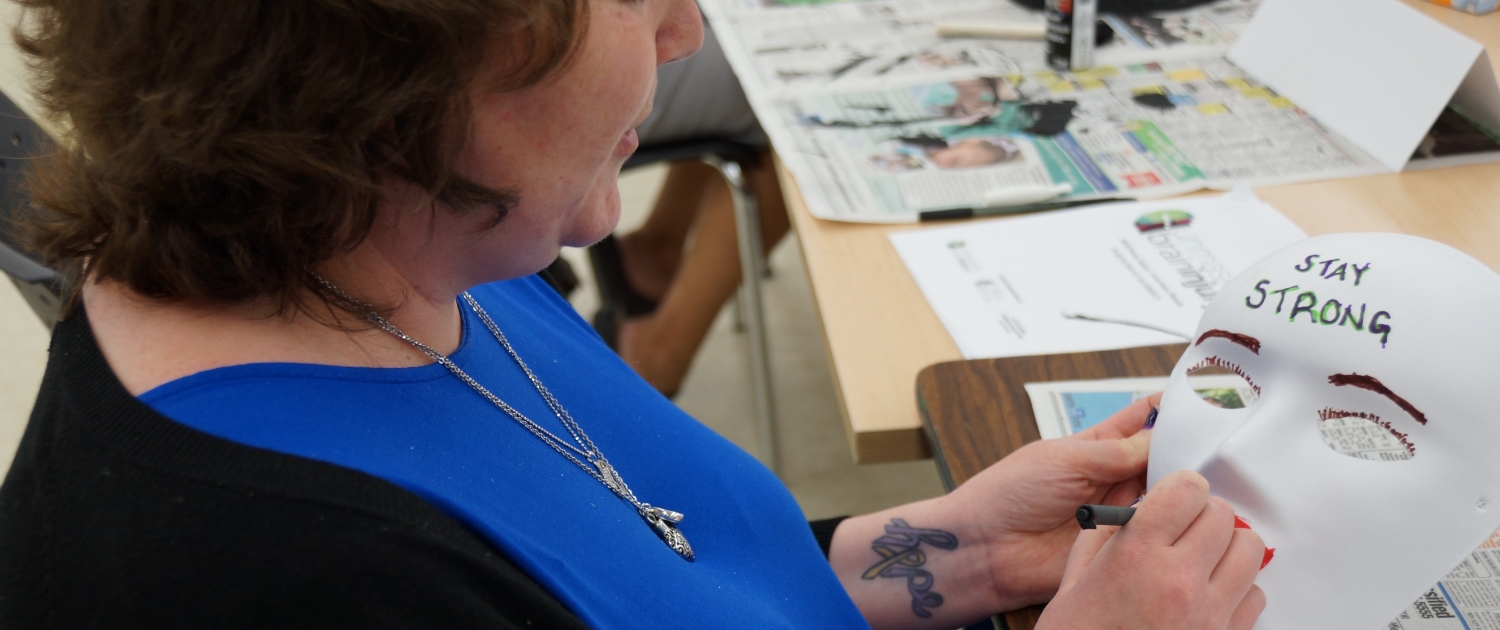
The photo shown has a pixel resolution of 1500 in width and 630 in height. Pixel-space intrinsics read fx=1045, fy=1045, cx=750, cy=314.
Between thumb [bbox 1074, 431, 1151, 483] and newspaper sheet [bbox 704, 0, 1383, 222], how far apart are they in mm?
436

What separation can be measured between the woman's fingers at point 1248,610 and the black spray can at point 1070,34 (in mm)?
959

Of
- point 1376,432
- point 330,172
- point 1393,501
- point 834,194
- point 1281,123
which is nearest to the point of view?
point 330,172

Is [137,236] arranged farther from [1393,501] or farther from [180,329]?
[1393,501]

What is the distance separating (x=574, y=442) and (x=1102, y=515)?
31 cm

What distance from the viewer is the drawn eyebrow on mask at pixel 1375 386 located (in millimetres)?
589

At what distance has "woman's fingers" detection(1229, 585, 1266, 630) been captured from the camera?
62cm

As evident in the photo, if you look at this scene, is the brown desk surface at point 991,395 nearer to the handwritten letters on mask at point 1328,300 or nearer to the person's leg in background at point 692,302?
the handwritten letters on mask at point 1328,300

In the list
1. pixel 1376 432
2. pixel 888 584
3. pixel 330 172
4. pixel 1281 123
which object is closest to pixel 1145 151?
pixel 1281 123

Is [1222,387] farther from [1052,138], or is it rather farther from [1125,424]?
[1052,138]

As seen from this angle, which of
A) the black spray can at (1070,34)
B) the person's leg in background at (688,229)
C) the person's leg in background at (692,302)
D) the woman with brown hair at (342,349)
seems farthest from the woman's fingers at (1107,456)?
the person's leg in background at (692,302)

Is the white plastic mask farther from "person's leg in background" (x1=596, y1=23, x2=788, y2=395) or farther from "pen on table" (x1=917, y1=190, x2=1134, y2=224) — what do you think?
"person's leg in background" (x1=596, y1=23, x2=788, y2=395)

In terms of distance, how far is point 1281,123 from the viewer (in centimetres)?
127

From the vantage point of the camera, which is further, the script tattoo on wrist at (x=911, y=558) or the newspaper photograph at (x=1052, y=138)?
the newspaper photograph at (x=1052, y=138)

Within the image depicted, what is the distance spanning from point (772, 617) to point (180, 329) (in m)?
0.36
